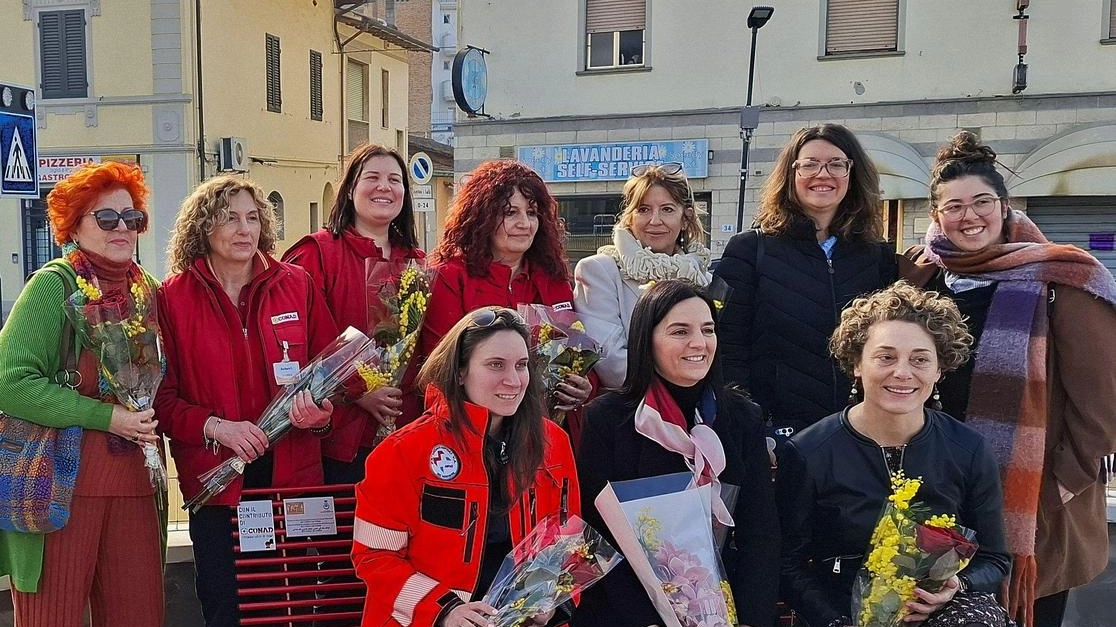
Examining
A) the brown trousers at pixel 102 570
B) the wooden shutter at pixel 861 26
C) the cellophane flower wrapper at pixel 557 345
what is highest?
the wooden shutter at pixel 861 26

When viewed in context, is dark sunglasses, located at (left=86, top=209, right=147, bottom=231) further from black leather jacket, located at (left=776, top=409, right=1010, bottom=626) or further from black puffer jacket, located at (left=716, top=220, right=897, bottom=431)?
black leather jacket, located at (left=776, top=409, right=1010, bottom=626)

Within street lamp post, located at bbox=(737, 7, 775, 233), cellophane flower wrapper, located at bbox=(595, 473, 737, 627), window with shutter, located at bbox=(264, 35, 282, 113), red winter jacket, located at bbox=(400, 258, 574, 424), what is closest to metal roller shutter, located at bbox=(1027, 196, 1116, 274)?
street lamp post, located at bbox=(737, 7, 775, 233)

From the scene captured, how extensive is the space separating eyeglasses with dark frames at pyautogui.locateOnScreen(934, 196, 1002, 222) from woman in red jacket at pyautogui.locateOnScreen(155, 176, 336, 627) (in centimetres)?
243

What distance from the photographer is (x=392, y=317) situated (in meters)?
3.52

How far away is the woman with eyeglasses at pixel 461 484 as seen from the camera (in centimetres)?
279

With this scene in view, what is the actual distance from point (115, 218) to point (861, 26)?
15543 millimetres

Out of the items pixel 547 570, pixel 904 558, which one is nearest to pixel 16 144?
pixel 547 570

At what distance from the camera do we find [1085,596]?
398 cm

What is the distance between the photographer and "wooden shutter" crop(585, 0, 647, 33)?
57.7 feet

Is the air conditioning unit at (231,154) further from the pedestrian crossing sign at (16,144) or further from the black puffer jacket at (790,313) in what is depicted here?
the black puffer jacket at (790,313)

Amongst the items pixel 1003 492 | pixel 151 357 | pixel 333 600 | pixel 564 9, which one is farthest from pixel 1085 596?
pixel 564 9

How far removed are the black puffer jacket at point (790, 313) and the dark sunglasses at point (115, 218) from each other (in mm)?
2220

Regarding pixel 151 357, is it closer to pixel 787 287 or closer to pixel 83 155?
pixel 787 287

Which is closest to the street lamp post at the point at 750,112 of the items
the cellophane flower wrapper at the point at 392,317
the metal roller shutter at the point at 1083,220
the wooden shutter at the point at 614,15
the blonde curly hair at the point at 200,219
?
the wooden shutter at the point at 614,15
